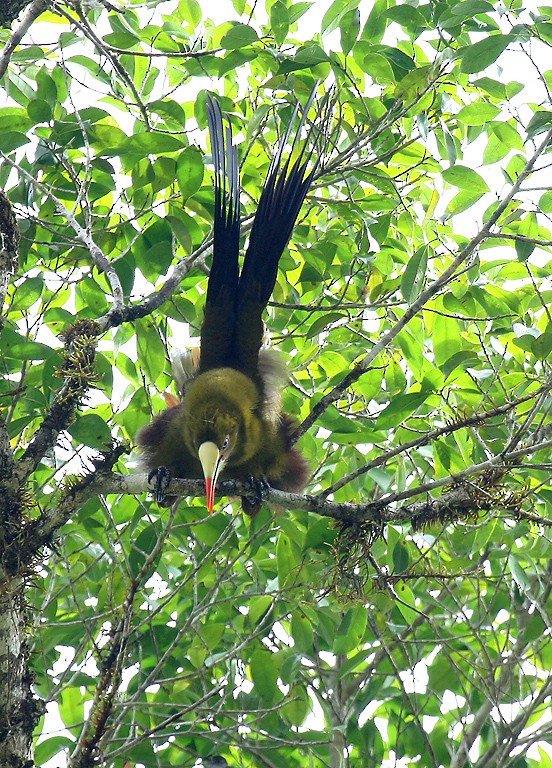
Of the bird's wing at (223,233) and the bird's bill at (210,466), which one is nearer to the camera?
the bird's bill at (210,466)

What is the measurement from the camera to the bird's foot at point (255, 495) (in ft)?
10.9

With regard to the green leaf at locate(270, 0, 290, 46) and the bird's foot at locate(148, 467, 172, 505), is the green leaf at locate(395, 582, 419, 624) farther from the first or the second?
the green leaf at locate(270, 0, 290, 46)

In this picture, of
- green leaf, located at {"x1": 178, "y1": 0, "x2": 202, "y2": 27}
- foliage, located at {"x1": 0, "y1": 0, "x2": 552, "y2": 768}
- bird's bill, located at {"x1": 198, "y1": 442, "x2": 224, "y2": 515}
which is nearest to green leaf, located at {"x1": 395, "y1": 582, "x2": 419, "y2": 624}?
foliage, located at {"x1": 0, "y1": 0, "x2": 552, "y2": 768}

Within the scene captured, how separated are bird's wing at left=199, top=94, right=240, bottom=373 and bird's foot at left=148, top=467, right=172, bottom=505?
0.69m

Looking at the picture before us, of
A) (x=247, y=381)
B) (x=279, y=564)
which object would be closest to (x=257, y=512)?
(x=279, y=564)

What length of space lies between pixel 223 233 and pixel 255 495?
40.7 inches

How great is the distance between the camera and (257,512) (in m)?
3.80

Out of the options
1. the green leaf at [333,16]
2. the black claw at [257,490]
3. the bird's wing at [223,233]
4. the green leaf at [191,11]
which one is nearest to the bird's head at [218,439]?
the black claw at [257,490]

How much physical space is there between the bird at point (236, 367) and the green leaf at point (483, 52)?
61cm

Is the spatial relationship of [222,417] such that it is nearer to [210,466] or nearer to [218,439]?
[218,439]

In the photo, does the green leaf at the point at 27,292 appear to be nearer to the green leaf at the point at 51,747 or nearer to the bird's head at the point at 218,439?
the bird's head at the point at 218,439

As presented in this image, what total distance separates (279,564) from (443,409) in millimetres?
1048

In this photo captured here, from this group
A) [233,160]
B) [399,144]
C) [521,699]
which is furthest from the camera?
[521,699]

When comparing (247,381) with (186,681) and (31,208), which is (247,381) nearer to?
(31,208)
